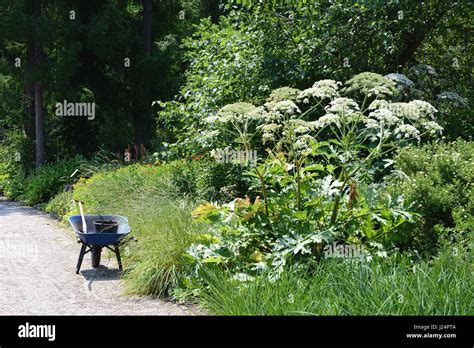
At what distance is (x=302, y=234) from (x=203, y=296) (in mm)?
1170

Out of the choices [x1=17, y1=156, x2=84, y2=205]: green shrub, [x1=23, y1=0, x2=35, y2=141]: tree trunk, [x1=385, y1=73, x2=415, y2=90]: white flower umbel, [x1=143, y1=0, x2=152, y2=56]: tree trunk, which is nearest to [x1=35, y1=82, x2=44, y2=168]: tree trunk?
[x1=23, y1=0, x2=35, y2=141]: tree trunk

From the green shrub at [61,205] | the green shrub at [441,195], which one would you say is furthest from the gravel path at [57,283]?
the green shrub at [441,195]

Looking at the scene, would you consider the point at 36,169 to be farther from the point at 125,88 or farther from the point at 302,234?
the point at 302,234

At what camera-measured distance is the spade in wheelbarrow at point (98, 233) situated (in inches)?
297

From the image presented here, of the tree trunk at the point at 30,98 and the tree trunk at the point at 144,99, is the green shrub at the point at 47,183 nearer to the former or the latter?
the tree trunk at the point at 30,98

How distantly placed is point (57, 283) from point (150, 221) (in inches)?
53.8

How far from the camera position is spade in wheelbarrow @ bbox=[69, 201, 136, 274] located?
755 centimetres

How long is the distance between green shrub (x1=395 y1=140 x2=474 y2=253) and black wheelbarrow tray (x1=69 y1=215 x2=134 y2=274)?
3.44 metres

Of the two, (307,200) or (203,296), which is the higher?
(307,200)

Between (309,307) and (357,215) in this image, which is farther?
(357,215)

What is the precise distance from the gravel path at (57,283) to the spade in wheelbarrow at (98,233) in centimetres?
26
